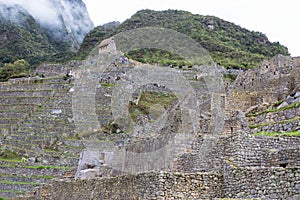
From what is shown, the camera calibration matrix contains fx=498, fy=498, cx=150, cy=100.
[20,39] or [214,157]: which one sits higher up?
[20,39]

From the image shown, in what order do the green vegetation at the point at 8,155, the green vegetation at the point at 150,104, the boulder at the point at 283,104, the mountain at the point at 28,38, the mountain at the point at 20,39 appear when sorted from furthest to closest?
the mountain at the point at 20,39 → the mountain at the point at 28,38 → the green vegetation at the point at 150,104 → the green vegetation at the point at 8,155 → the boulder at the point at 283,104

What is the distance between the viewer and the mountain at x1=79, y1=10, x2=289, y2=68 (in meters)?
97.8

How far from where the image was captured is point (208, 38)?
376 ft

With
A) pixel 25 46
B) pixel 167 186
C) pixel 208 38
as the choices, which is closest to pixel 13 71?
pixel 25 46

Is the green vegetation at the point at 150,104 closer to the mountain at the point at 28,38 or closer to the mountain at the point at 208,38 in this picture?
the mountain at the point at 208,38

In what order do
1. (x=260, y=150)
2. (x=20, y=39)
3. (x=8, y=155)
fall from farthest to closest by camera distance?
(x=20, y=39) < (x=8, y=155) < (x=260, y=150)

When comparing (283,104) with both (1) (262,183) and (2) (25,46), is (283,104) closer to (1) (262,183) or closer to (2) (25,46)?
(1) (262,183)

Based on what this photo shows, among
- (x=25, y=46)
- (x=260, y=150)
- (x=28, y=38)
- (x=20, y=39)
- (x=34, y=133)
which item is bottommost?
(x=34, y=133)

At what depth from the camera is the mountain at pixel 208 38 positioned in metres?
97.8

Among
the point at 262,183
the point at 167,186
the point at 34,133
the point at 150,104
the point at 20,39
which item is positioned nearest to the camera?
the point at 262,183

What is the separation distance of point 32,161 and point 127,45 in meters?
55.0

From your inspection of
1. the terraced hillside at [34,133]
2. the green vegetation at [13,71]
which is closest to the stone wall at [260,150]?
the terraced hillside at [34,133]

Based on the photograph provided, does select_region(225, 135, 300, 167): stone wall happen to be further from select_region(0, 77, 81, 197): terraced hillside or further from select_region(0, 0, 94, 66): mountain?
select_region(0, 0, 94, 66): mountain

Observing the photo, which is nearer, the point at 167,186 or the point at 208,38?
the point at 167,186
